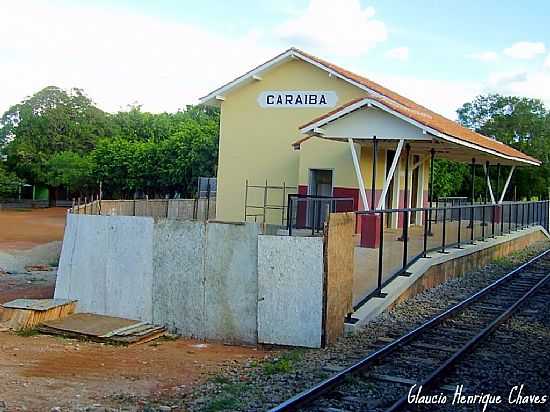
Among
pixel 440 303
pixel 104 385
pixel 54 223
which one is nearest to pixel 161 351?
pixel 104 385

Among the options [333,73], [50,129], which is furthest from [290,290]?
[50,129]

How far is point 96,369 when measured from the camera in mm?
9500

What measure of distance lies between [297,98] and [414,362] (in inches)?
671

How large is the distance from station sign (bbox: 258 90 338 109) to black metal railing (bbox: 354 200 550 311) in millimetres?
5386

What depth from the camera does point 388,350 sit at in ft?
31.5

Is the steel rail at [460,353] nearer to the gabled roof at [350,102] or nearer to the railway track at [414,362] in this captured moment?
the railway track at [414,362]

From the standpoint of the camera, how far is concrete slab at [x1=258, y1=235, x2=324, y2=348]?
417 inches

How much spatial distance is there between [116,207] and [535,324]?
12.7 m

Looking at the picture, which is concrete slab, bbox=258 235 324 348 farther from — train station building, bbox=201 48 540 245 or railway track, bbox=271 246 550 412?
train station building, bbox=201 48 540 245

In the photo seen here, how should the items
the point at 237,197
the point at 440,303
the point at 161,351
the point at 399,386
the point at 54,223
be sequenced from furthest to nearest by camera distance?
the point at 54,223, the point at 237,197, the point at 440,303, the point at 161,351, the point at 399,386

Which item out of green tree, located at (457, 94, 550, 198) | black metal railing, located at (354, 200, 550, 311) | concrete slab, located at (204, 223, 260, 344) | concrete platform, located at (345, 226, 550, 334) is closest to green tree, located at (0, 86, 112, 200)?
green tree, located at (457, 94, 550, 198)

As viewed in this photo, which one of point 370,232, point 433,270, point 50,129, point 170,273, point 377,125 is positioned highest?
point 50,129

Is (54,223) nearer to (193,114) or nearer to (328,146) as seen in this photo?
(193,114)

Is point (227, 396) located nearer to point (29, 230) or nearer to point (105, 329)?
point (105, 329)
